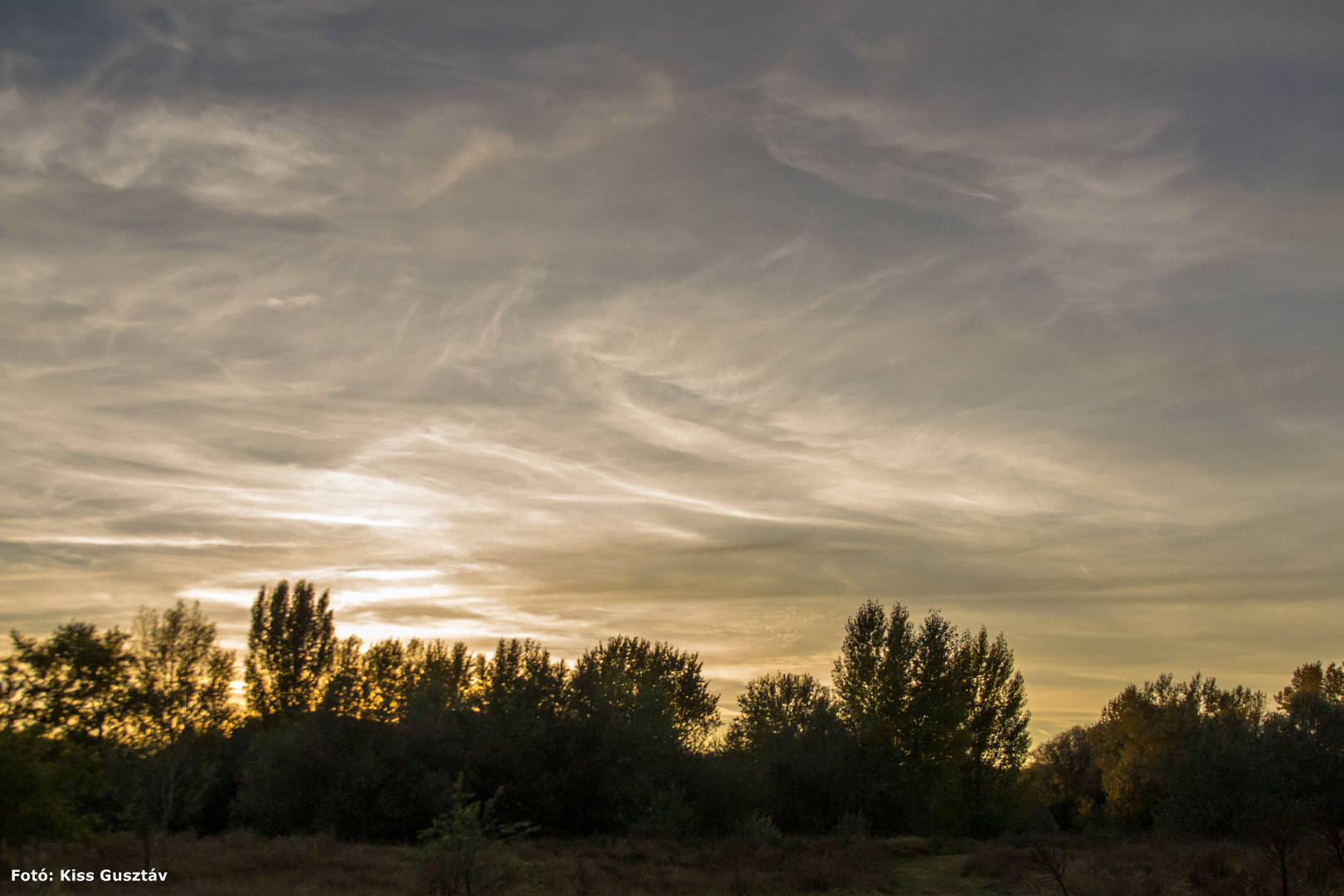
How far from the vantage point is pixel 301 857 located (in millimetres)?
27109

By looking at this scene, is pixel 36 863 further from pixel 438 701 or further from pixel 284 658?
pixel 284 658

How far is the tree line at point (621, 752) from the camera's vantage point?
1012 inches

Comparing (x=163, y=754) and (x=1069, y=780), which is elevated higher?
(x=163, y=754)

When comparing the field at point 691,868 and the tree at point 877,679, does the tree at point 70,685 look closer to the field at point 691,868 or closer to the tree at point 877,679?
the field at point 691,868

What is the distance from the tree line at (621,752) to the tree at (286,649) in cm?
670

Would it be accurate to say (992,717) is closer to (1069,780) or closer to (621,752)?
(621,752)

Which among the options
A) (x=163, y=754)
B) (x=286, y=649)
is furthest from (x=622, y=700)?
(x=286, y=649)

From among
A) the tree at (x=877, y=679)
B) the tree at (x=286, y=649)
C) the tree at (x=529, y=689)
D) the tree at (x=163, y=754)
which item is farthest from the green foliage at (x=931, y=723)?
the tree at (x=286, y=649)

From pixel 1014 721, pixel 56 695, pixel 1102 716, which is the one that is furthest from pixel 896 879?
pixel 1102 716

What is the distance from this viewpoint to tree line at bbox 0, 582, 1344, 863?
25703 millimetres

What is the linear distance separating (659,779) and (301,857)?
17302 mm

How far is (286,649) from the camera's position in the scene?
212 feet

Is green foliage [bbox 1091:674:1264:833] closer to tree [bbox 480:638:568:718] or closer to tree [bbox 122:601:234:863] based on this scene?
tree [bbox 480:638:568:718]

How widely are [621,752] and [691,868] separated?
394 inches
